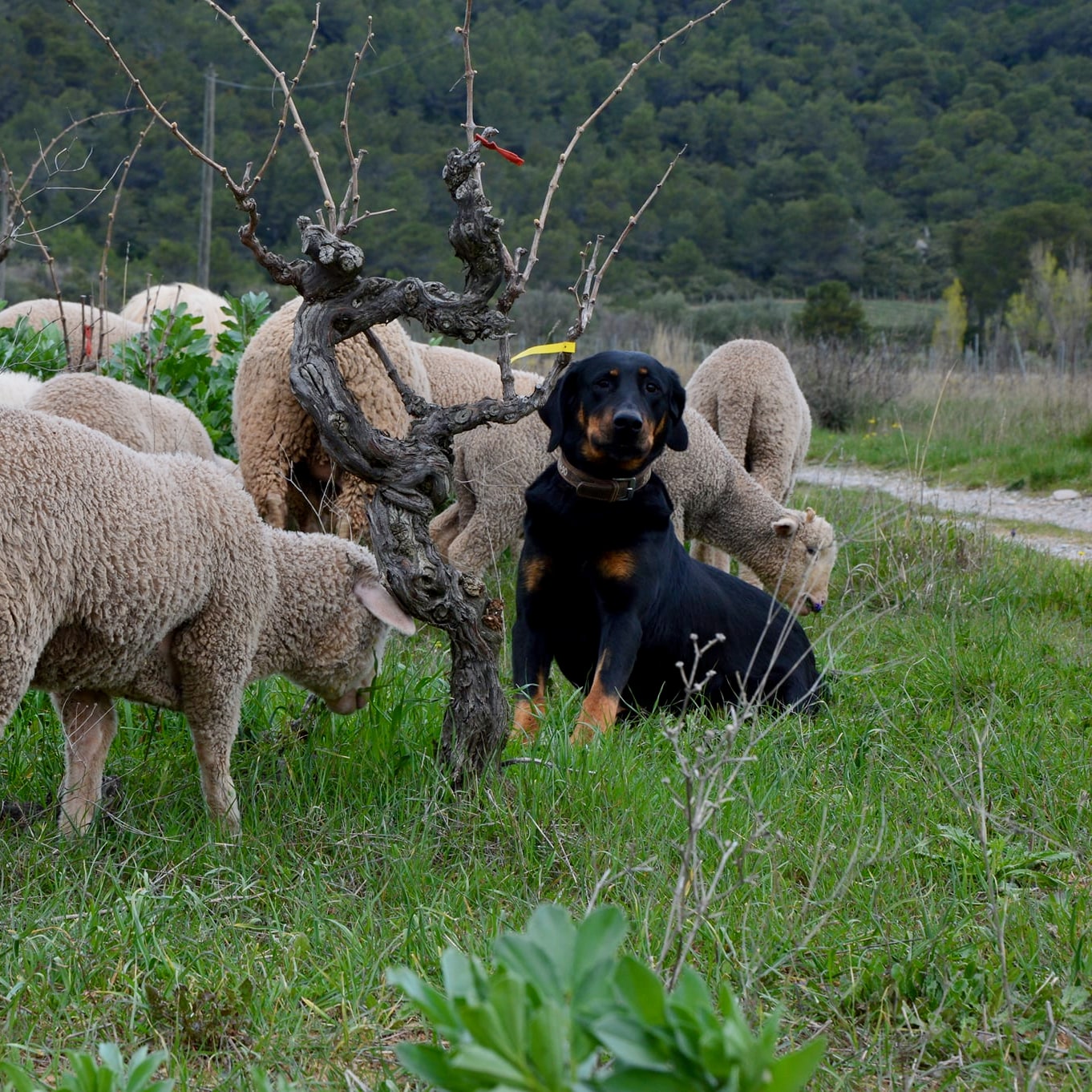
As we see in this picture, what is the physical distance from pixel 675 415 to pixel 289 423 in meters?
1.81

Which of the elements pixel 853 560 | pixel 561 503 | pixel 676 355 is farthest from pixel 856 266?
pixel 561 503

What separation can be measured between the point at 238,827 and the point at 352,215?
154 centimetres

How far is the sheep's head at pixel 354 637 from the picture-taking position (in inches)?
141

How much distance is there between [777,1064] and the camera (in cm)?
99

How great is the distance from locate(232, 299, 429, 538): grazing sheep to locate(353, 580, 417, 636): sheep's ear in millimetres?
Answer: 2063

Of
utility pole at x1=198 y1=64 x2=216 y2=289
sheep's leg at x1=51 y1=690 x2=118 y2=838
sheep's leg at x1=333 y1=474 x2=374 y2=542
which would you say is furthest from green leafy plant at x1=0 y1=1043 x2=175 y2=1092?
utility pole at x1=198 y1=64 x2=216 y2=289

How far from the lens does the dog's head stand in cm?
448

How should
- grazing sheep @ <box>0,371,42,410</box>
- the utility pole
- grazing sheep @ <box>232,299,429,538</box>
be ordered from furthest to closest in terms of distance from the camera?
the utility pole < grazing sheep @ <box>232,299,429,538</box> < grazing sheep @ <box>0,371,42,410</box>

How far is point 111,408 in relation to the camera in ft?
15.7

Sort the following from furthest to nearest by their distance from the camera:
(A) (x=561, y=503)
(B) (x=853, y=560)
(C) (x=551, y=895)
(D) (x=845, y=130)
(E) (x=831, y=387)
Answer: (D) (x=845, y=130) < (E) (x=831, y=387) < (B) (x=853, y=560) < (A) (x=561, y=503) < (C) (x=551, y=895)

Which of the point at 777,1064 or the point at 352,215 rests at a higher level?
the point at 352,215

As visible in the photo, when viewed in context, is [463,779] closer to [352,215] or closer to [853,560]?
[352,215]

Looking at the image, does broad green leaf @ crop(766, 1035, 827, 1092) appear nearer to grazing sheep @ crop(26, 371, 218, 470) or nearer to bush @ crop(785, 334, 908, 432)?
grazing sheep @ crop(26, 371, 218, 470)

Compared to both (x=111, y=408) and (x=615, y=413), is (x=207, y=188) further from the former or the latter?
(x=615, y=413)
